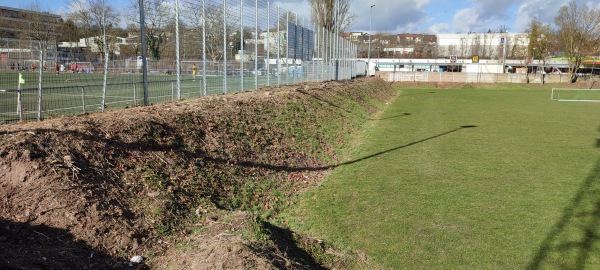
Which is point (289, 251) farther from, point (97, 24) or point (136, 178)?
point (97, 24)

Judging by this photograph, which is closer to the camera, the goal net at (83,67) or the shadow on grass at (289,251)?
the shadow on grass at (289,251)

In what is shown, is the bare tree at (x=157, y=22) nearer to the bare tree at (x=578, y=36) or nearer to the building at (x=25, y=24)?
the building at (x=25, y=24)

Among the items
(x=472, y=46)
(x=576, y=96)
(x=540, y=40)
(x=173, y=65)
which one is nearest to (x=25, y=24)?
(x=173, y=65)

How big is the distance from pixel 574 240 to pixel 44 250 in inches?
247

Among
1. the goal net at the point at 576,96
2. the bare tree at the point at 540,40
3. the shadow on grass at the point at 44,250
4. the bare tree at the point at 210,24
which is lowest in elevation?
the shadow on grass at the point at 44,250

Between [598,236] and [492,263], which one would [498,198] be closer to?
[598,236]

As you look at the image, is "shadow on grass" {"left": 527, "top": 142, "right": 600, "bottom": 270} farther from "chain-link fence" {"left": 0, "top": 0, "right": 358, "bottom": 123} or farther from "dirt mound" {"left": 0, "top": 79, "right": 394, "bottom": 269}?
"chain-link fence" {"left": 0, "top": 0, "right": 358, "bottom": 123}

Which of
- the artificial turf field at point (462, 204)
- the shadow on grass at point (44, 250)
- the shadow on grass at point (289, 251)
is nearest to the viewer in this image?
the shadow on grass at point (44, 250)

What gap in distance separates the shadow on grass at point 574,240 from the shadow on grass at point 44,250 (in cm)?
479

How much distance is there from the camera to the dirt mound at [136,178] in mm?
4348

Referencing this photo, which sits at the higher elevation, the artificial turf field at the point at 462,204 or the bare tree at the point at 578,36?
the bare tree at the point at 578,36

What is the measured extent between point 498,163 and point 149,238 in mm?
8774

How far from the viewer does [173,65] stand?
35.8 feet

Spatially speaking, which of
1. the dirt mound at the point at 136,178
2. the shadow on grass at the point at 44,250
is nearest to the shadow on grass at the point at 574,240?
the dirt mound at the point at 136,178
